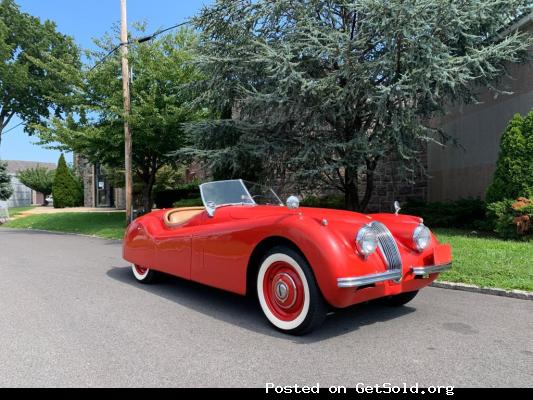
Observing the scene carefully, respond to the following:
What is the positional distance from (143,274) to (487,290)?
4736 millimetres

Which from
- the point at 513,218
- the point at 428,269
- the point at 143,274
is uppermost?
the point at 513,218

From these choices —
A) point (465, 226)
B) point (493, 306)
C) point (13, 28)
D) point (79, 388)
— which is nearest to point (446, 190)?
point (465, 226)

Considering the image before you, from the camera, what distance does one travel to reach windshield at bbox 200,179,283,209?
18.0 ft

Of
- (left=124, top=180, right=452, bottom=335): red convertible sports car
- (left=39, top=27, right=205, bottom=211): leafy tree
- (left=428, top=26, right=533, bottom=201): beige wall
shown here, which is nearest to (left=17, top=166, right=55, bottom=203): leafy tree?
(left=39, top=27, right=205, bottom=211): leafy tree

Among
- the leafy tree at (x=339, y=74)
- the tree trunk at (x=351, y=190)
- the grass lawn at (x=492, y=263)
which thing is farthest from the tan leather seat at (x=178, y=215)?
the tree trunk at (x=351, y=190)

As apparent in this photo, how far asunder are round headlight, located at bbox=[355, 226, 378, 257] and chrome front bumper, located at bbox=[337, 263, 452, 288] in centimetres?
22

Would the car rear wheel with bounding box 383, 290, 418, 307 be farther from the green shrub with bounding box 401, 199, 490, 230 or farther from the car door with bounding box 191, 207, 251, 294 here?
the green shrub with bounding box 401, 199, 490, 230

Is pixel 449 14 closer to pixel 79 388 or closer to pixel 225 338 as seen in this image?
pixel 225 338

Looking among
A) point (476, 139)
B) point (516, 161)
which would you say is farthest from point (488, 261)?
point (476, 139)

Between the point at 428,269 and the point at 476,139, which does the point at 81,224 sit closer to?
the point at 476,139

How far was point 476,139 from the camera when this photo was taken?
1239 centimetres

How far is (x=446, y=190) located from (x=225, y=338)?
11805 mm

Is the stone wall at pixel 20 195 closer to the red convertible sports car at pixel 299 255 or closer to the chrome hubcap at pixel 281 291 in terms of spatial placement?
the red convertible sports car at pixel 299 255

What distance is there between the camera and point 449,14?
852 centimetres
